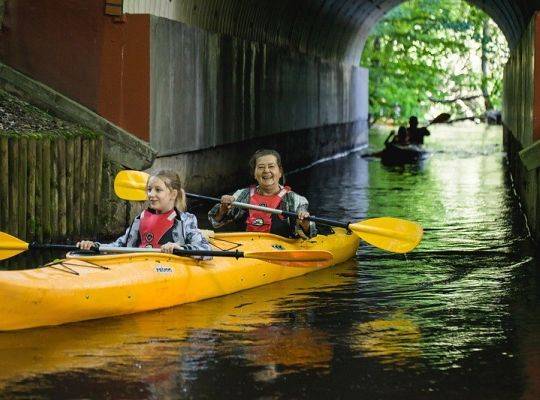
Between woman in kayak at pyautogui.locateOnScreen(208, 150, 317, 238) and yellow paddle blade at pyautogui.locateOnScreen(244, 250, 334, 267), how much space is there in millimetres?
1363

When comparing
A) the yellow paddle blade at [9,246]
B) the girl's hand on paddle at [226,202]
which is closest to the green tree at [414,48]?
the girl's hand on paddle at [226,202]

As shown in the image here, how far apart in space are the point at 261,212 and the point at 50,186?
7.43 ft

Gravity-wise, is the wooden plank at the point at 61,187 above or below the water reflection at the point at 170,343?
above

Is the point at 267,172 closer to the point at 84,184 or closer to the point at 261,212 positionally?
the point at 261,212

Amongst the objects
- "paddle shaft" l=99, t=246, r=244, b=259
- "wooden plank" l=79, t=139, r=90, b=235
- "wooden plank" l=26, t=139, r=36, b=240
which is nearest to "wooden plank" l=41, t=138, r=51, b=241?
"wooden plank" l=26, t=139, r=36, b=240

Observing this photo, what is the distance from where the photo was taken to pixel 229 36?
20344 millimetres

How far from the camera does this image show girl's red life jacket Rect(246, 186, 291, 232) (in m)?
12.1

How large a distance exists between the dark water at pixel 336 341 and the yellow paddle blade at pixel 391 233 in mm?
268

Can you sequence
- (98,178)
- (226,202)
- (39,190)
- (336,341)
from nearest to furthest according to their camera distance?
(336,341), (226,202), (39,190), (98,178)

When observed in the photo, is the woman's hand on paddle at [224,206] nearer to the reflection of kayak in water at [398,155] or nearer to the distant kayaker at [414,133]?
the reflection of kayak in water at [398,155]

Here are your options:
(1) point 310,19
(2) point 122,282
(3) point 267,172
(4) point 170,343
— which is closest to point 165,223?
(2) point 122,282

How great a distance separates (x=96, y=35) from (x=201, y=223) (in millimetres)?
2533

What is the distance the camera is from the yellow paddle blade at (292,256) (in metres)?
10.3

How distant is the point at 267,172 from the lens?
11977 millimetres
